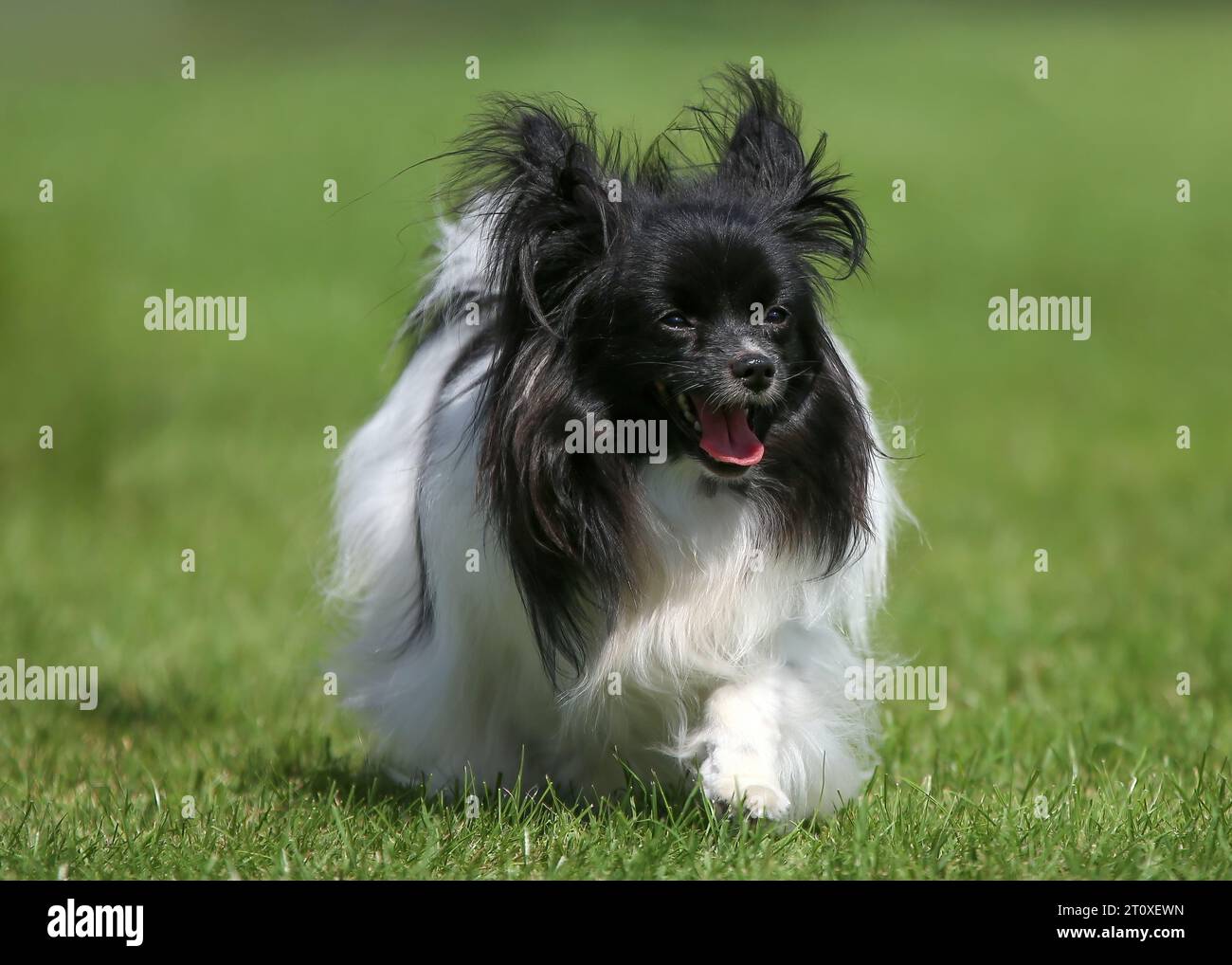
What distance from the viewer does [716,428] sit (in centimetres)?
429

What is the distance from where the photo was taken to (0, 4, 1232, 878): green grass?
4.66m

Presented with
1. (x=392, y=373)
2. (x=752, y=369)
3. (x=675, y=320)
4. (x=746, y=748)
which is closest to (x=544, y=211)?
(x=675, y=320)

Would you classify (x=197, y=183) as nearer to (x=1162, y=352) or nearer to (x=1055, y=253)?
(x=1055, y=253)

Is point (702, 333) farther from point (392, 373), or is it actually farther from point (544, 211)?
point (392, 373)

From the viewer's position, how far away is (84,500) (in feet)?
38.0

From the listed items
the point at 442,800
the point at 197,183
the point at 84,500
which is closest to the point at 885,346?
the point at 84,500

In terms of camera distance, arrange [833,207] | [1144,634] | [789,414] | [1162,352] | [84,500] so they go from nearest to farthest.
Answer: [789,414], [833,207], [1144,634], [84,500], [1162,352]

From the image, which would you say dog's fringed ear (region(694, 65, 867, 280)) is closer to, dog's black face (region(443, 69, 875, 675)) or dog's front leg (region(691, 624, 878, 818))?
dog's black face (region(443, 69, 875, 675))

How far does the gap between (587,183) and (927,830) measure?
2086 millimetres

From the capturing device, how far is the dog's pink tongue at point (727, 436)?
427 cm

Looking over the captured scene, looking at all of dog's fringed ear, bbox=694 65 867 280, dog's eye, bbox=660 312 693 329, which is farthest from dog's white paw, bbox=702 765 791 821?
dog's fringed ear, bbox=694 65 867 280

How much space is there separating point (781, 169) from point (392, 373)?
329cm

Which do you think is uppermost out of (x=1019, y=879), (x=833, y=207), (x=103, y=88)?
(x=103, y=88)

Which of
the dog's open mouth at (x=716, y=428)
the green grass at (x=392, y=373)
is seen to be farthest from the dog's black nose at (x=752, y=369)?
the green grass at (x=392, y=373)
